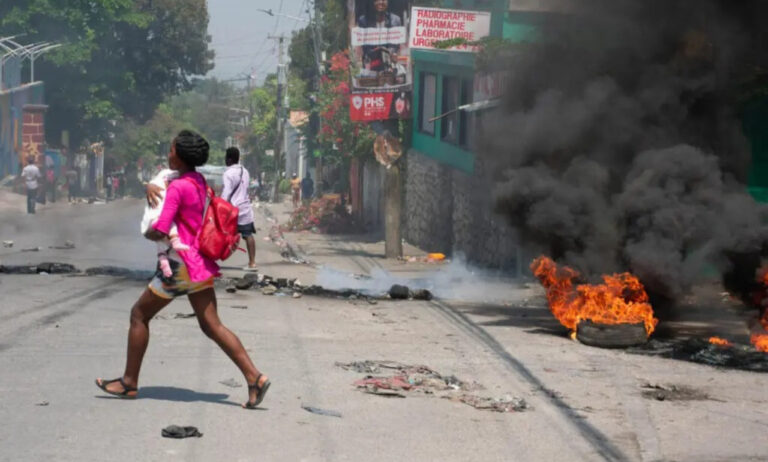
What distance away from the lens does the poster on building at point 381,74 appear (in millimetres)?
24281

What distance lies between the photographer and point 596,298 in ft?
33.8

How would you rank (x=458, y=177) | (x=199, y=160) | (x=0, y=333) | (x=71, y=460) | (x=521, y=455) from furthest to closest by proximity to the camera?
1. (x=458, y=177)
2. (x=0, y=333)
3. (x=199, y=160)
4. (x=521, y=455)
5. (x=71, y=460)

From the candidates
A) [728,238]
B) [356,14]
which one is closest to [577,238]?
[728,238]

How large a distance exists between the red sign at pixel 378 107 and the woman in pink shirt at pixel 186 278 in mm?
17311

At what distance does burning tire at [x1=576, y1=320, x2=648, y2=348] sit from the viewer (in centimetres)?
993

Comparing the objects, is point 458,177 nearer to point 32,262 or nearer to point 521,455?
point 32,262

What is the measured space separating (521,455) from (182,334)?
4346 millimetres

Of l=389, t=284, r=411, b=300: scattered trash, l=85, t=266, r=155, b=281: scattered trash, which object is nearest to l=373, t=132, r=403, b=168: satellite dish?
A: l=85, t=266, r=155, b=281: scattered trash

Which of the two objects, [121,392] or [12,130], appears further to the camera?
[12,130]

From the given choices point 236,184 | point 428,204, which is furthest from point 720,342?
point 428,204

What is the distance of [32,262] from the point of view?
16.4 meters

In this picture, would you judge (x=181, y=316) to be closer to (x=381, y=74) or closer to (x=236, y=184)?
(x=236, y=184)

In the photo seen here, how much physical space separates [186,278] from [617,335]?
4.57 m

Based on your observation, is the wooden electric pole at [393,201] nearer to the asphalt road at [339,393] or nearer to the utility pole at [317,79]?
the asphalt road at [339,393]
